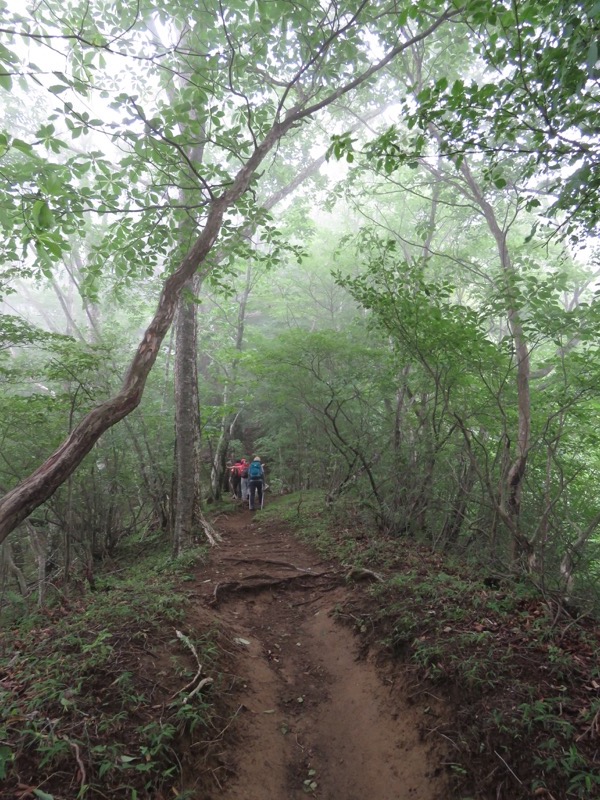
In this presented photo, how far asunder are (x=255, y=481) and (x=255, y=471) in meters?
0.39

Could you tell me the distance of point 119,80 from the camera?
9.82 m

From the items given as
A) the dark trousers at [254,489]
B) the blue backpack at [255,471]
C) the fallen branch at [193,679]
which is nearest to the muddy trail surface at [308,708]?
the fallen branch at [193,679]

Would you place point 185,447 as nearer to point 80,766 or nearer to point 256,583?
point 256,583

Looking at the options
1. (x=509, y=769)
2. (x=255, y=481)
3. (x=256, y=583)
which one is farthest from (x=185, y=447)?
(x=509, y=769)

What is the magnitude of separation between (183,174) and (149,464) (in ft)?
23.2

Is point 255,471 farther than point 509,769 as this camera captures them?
Yes

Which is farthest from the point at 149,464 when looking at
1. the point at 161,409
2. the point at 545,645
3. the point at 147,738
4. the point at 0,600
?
the point at 545,645

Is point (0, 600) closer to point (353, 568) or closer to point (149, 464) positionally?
point (149, 464)

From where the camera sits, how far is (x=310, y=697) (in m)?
4.39

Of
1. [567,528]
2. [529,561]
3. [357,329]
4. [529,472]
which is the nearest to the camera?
[529,561]

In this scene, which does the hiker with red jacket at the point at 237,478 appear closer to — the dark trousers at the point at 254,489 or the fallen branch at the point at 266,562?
the dark trousers at the point at 254,489

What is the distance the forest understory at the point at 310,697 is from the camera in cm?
281

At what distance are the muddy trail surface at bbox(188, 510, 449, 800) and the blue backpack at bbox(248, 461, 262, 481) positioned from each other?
6459mm

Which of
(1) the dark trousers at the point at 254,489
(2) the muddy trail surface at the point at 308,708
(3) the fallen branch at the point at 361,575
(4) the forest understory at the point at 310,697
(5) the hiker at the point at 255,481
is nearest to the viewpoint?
(4) the forest understory at the point at 310,697
